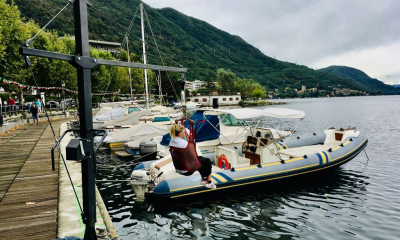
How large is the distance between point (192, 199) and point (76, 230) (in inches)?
183

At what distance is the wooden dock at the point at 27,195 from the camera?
5164 mm

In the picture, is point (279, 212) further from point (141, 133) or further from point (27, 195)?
point (141, 133)

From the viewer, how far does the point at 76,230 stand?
203 inches

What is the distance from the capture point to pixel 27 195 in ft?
22.9

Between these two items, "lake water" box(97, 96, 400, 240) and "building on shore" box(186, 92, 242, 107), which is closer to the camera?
"lake water" box(97, 96, 400, 240)

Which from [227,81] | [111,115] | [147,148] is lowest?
[147,148]

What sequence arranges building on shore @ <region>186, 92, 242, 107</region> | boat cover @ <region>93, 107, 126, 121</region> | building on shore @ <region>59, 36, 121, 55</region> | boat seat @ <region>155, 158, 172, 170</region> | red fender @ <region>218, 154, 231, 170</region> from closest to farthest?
boat seat @ <region>155, 158, 172, 170</region> < red fender @ <region>218, 154, 231, 170</region> < boat cover @ <region>93, 107, 126, 121</region> < building on shore @ <region>186, 92, 242, 107</region> < building on shore @ <region>59, 36, 121, 55</region>

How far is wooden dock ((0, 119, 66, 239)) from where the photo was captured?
5.16 meters

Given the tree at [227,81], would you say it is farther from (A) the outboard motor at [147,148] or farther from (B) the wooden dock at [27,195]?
(B) the wooden dock at [27,195]

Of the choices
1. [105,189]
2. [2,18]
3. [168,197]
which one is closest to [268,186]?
[168,197]

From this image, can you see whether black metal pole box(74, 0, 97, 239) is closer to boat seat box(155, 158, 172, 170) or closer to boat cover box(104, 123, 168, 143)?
boat seat box(155, 158, 172, 170)

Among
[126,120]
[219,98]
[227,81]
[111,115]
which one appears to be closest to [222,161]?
[126,120]

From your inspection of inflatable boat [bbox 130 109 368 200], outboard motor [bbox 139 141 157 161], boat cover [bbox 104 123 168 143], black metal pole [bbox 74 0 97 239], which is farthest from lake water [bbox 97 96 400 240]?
boat cover [bbox 104 123 168 143]

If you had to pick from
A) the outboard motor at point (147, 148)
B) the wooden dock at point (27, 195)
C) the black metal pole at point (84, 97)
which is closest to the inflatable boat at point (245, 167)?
the wooden dock at point (27, 195)
